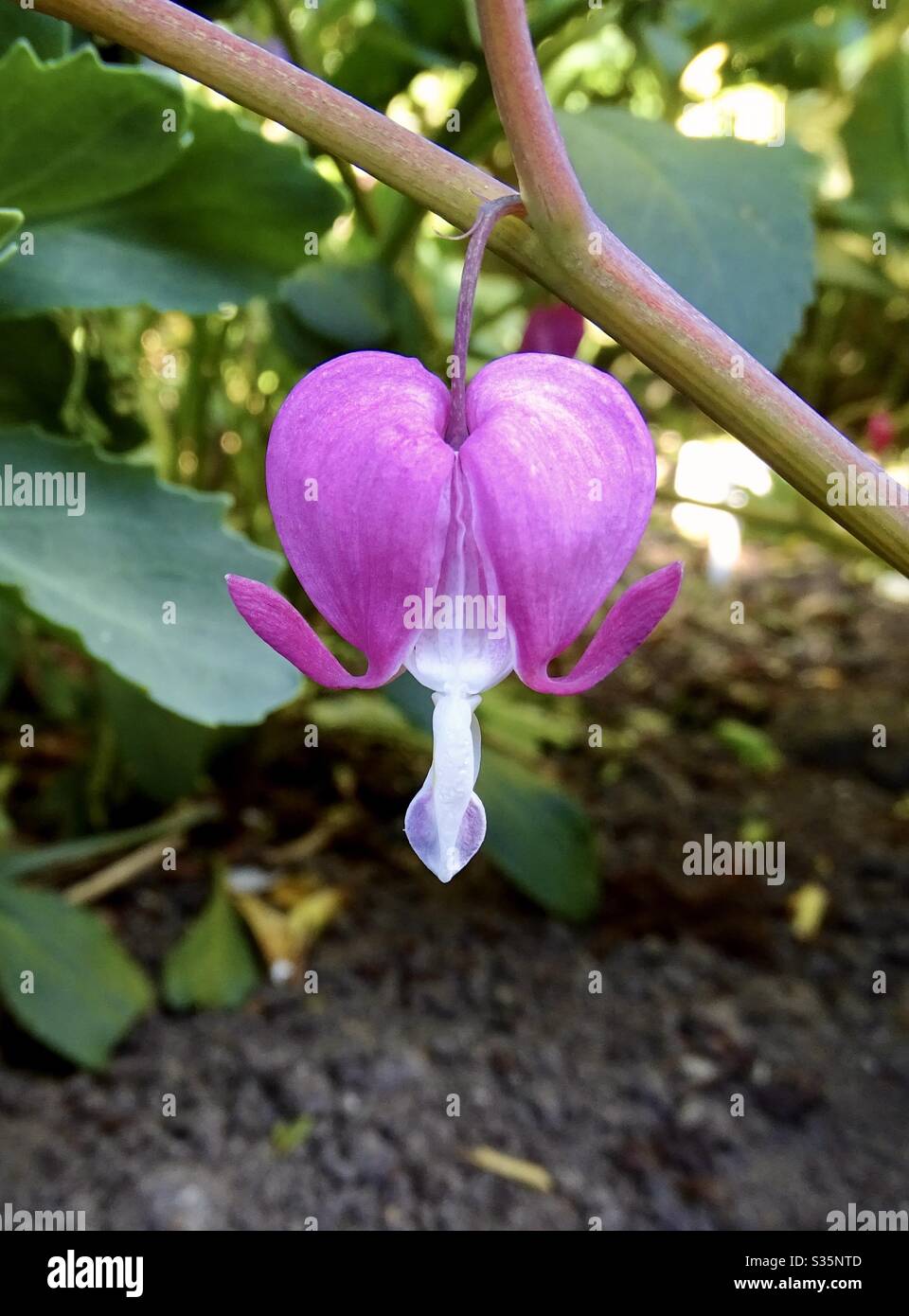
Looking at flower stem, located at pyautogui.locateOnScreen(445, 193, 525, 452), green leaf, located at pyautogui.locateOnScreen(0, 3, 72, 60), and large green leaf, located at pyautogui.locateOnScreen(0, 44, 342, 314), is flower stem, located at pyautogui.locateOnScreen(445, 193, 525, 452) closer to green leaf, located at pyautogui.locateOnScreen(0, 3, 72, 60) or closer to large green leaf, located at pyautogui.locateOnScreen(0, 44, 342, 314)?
large green leaf, located at pyautogui.locateOnScreen(0, 44, 342, 314)

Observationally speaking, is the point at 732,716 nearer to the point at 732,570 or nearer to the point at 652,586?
the point at 732,570

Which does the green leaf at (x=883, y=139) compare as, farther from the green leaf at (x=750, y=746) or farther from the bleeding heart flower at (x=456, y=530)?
the bleeding heart flower at (x=456, y=530)

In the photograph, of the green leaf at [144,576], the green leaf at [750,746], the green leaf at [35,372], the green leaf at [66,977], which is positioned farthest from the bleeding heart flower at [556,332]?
the green leaf at [750,746]

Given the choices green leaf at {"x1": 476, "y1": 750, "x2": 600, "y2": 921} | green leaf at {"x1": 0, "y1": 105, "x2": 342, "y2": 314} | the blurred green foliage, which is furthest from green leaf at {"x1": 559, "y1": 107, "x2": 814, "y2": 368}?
green leaf at {"x1": 476, "y1": 750, "x2": 600, "y2": 921}

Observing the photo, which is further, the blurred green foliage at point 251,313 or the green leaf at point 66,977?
the green leaf at point 66,977

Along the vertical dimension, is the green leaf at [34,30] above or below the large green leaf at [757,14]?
below

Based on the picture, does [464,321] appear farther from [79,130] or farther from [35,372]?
[35,372]
